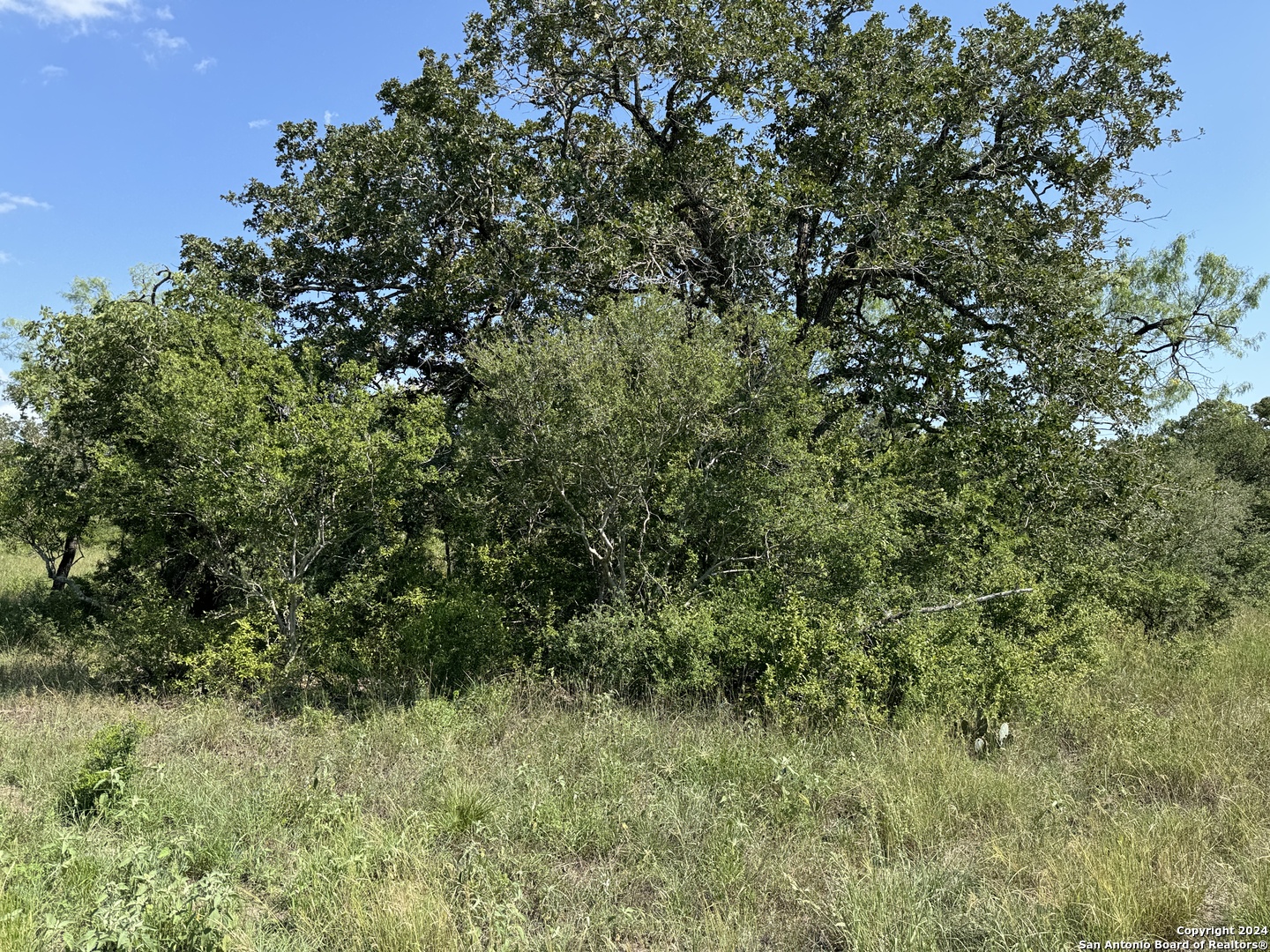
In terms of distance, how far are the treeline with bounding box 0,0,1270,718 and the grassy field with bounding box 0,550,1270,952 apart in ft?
3.21

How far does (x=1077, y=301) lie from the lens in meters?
9.74

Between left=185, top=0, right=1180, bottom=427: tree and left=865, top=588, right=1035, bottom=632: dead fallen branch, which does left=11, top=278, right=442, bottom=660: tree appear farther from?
left=865, top=588, right=1035, bottom=632: dead fallen branch

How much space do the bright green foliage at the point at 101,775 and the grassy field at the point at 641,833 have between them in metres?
0.09

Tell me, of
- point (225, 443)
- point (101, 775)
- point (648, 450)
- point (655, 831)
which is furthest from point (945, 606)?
point (225, 443)

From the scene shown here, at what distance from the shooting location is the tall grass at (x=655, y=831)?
3.53 m

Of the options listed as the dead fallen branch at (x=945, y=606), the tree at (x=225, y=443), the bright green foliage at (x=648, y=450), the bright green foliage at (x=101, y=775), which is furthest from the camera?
the tree at (x=225, y=443)

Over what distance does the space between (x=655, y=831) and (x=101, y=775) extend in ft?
12.6

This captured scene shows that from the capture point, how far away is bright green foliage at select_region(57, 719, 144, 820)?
497 cm

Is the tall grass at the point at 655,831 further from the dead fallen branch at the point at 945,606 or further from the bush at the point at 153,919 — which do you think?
the dead fallen branch at the point at 945,606

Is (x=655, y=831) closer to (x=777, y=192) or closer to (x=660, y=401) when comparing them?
(x=660, y=401)

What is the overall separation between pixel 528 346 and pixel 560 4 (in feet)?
19.0

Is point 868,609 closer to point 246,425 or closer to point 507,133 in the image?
Result: point 246,425

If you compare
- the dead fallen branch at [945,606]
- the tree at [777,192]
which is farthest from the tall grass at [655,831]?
the tree at [777,192]

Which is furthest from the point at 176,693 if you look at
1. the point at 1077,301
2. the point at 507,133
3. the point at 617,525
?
the point at 1077,301
